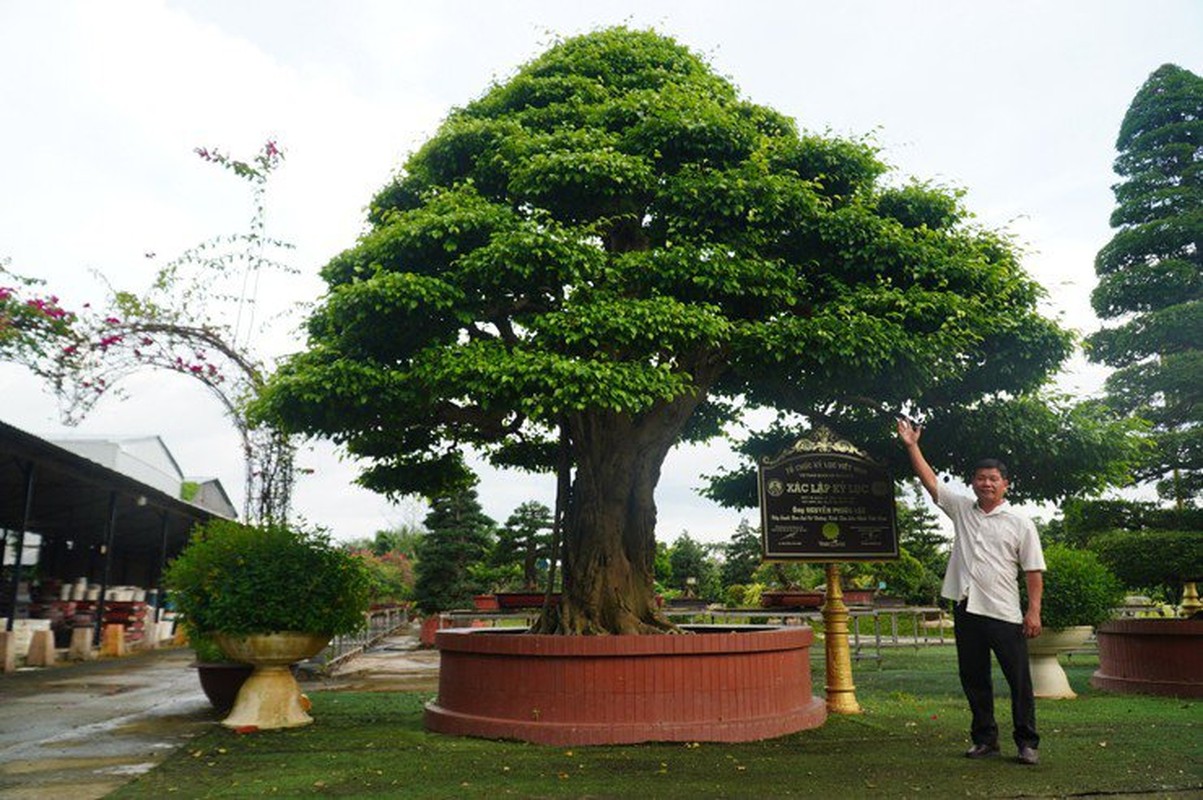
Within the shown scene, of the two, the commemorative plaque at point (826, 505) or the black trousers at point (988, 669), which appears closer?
the black trousers at point (988, 669)

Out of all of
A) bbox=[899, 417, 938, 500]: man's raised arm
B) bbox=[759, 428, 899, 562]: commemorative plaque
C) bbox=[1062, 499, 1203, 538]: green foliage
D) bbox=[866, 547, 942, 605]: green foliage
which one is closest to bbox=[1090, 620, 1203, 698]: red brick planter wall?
bbox=[759, 428, 899, 562]: commemorative plaque

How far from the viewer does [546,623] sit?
7625 mm

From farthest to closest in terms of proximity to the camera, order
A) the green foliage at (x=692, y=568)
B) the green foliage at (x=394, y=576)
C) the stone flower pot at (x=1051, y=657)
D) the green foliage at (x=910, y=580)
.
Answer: the green foliage at (x=692, y=568)
the green foliage at (x=394, y=576)
the green foliage at (x=910, y=580)
the stone flower pot at (x=1051, y=657)

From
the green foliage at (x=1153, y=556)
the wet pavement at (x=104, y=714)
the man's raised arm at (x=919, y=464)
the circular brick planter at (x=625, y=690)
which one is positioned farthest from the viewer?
the green foliage at (x=1153, y=556)

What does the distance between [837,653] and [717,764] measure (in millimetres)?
2584

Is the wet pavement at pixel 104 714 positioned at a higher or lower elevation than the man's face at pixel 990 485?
lower

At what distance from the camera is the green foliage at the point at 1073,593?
350 inches

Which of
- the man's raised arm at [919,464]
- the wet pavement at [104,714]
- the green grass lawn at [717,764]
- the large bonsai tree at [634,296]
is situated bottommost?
the wet pavement at [104,714]

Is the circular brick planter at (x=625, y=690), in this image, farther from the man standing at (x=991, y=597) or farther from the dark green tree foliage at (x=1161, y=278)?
the dark green tree foliage at (x=1161, y=278)

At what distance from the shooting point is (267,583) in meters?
7.04

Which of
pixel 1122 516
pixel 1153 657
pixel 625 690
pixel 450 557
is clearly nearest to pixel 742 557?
pixel 450 557

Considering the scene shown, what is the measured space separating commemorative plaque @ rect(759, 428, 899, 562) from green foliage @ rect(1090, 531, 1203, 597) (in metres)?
7.14

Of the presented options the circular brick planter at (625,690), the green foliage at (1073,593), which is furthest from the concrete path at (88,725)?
the green foliage at (1073,593)

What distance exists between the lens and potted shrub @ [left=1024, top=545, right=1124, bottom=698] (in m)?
8.88
